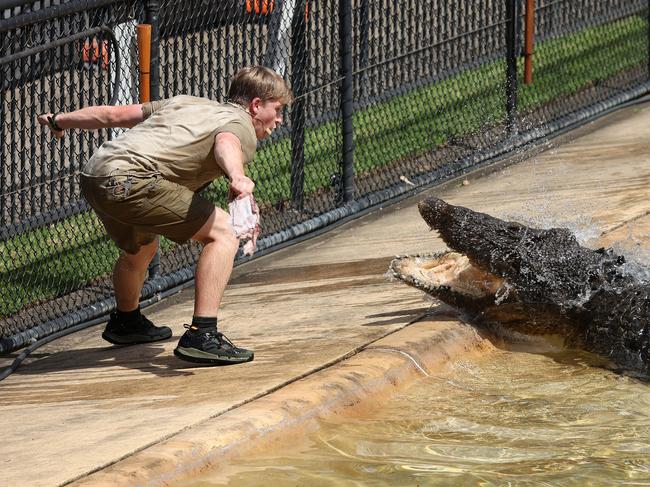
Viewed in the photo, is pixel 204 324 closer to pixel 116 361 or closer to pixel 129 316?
pixel 116 361

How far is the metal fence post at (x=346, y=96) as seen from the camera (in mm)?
8109

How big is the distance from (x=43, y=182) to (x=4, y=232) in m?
0.33

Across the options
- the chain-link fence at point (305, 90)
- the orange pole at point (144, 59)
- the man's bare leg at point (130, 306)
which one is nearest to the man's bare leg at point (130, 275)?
the man's bare leg at point (130, 306)

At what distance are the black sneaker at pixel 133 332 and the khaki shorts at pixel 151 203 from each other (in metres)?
0.65

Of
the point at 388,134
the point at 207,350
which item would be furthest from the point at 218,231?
the point at 388,134

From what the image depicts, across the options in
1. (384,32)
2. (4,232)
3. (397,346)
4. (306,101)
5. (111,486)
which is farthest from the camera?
(384,32)

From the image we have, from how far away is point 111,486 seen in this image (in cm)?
373

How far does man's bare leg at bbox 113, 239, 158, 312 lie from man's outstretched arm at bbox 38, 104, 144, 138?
1.87 ft

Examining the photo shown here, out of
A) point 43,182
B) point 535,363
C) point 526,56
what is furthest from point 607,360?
point 526,56

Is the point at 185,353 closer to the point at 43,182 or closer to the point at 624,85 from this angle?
the point at 43,182

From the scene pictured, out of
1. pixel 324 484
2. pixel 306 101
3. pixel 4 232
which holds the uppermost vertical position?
pixel 306 101

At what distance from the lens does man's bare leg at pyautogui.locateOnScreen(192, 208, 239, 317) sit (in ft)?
17.0

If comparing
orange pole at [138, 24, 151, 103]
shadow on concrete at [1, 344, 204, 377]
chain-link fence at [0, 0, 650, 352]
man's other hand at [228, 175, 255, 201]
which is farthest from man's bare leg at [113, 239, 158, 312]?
orange pole at [138, 24, 151, 103]

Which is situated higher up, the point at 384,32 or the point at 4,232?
the point at 384,32
